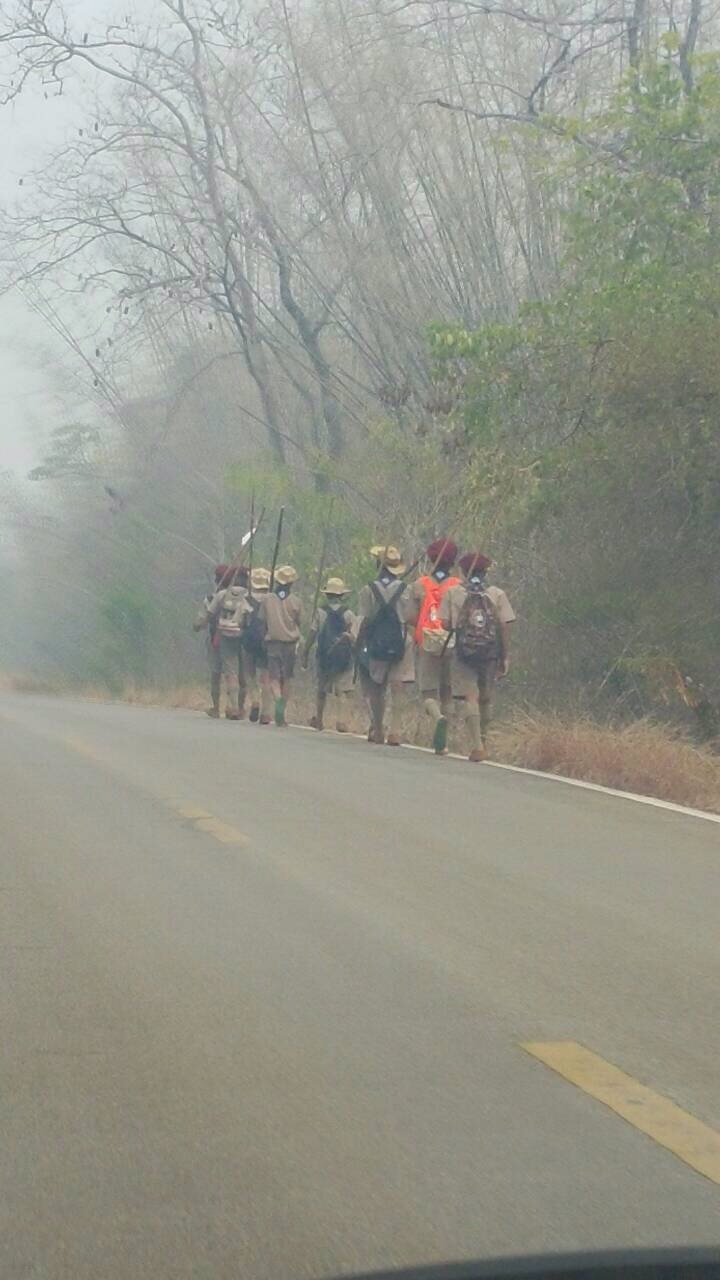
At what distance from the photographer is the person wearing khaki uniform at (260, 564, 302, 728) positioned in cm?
2250

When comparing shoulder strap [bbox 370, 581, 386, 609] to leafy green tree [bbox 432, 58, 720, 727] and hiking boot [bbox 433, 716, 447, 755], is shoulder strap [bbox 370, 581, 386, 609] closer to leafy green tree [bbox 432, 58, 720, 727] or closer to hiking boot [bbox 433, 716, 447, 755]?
hiking boot [bbox 433, 716, 447, 755]

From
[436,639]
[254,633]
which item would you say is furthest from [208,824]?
[254,633]

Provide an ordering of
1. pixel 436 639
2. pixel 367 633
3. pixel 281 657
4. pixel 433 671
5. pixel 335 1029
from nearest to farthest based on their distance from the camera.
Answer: pixel 335 1029 → pixel 436 639 → pixel 433 671 → pixel 367 633 → pixel 281 657

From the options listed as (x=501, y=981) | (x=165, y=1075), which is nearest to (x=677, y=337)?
(x=501, y=981)

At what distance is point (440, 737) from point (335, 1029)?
1177cm

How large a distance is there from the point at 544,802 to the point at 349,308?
51.4 feet

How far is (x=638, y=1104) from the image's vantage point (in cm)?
592

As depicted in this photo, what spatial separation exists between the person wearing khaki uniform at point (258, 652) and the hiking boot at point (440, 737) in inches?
182

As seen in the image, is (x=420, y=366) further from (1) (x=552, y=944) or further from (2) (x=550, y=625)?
(1) (x=552, y=944)

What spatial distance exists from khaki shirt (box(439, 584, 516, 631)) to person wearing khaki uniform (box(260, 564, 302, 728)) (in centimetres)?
485

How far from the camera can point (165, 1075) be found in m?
6.14

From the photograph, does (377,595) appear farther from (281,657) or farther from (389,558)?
(281,657)

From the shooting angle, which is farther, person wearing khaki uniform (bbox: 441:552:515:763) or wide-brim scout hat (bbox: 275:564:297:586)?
wide-brim scout hat (bbox: 275:564:297:586)

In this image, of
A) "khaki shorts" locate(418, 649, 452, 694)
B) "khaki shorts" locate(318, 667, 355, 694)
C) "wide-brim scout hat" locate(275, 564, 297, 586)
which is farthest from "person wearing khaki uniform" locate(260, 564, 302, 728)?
"khaki shorts" locate(418, 649, 452, 694)
